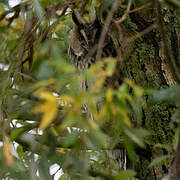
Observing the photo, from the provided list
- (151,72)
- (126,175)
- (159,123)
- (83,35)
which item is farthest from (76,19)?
(126,175)

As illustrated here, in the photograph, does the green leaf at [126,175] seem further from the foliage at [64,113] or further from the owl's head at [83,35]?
the owl's head at [83,35]

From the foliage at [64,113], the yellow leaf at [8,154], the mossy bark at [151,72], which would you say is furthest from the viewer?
the mossy bark at [151,72]

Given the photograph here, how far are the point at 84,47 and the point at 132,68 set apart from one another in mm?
403

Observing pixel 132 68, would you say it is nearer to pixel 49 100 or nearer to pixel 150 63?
pixel 150 63

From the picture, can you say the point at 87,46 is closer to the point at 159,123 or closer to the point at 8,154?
the point at 159,123

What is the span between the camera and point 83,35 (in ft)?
5.92

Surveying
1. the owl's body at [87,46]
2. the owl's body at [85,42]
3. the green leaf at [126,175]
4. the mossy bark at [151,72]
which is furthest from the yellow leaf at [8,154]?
the owl's body at [85,42]

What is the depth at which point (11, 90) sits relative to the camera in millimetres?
1188

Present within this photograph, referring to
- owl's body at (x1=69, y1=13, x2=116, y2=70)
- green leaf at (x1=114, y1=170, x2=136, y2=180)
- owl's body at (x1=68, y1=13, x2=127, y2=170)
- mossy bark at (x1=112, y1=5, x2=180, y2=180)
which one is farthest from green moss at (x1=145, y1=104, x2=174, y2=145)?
green leaf at (x1=114, y1=170, x2=136, y2=180)

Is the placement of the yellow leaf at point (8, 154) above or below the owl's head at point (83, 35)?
above

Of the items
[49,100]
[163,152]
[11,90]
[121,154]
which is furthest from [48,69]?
[121,154]

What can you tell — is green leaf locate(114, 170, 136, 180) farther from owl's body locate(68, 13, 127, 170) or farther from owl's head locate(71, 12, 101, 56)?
owl's head locate(71, 12, 101, 56)

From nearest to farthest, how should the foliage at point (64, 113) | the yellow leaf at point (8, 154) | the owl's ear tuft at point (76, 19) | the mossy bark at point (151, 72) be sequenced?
the foliage at point (64, 113) < the yellow leaf at point (8, 154) < the mossy bark at point (151, 72) < the owl's ear tuft at point (76, 19)

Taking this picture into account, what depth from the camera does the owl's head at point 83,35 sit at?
168cm
